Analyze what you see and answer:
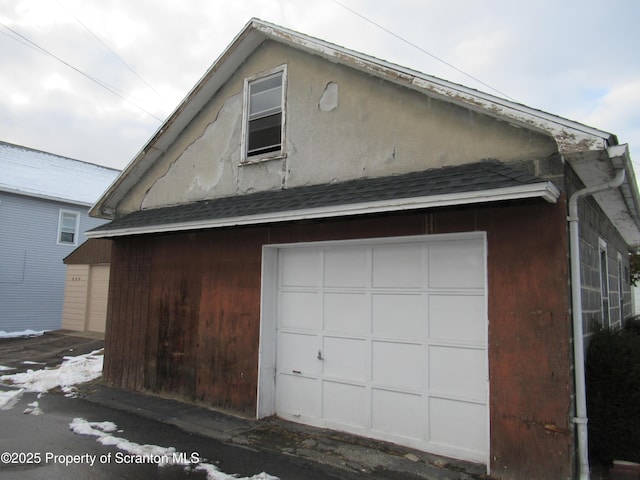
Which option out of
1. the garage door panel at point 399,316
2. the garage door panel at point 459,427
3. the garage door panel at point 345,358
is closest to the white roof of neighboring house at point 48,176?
the garage door panel at point 345,358

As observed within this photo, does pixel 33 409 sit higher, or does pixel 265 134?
pixel 265 134

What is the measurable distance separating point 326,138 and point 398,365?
3.36 m

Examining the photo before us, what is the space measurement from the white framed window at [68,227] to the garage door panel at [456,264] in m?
18.2

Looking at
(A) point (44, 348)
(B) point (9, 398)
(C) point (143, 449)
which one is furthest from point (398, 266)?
(A) point (44, 348)

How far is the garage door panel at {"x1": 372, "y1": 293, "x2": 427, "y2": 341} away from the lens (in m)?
5.61

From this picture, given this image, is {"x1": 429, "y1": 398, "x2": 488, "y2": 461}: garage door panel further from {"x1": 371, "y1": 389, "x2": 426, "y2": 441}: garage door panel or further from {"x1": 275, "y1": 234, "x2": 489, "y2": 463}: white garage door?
{"x1": 371, "y1": 389, "x2": 426, "y2": 441}: garage door panel

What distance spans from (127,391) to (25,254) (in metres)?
12.6

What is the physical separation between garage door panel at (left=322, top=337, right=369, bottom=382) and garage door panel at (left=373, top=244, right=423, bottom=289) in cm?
88

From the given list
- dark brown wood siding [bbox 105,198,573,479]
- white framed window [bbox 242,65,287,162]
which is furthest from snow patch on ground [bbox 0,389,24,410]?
white framed window [bbox 242,65,287,162]

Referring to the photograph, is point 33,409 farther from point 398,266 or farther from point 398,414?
point 398,266

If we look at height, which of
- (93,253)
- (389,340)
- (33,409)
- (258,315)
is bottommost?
(33,409)

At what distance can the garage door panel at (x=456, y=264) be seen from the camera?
5234 millimetres

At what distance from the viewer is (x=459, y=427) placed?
17.0 ft

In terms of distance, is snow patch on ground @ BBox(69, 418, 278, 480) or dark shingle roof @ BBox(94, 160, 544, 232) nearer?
dark shingle roof @ BBox(94, 160, 544, 232)
